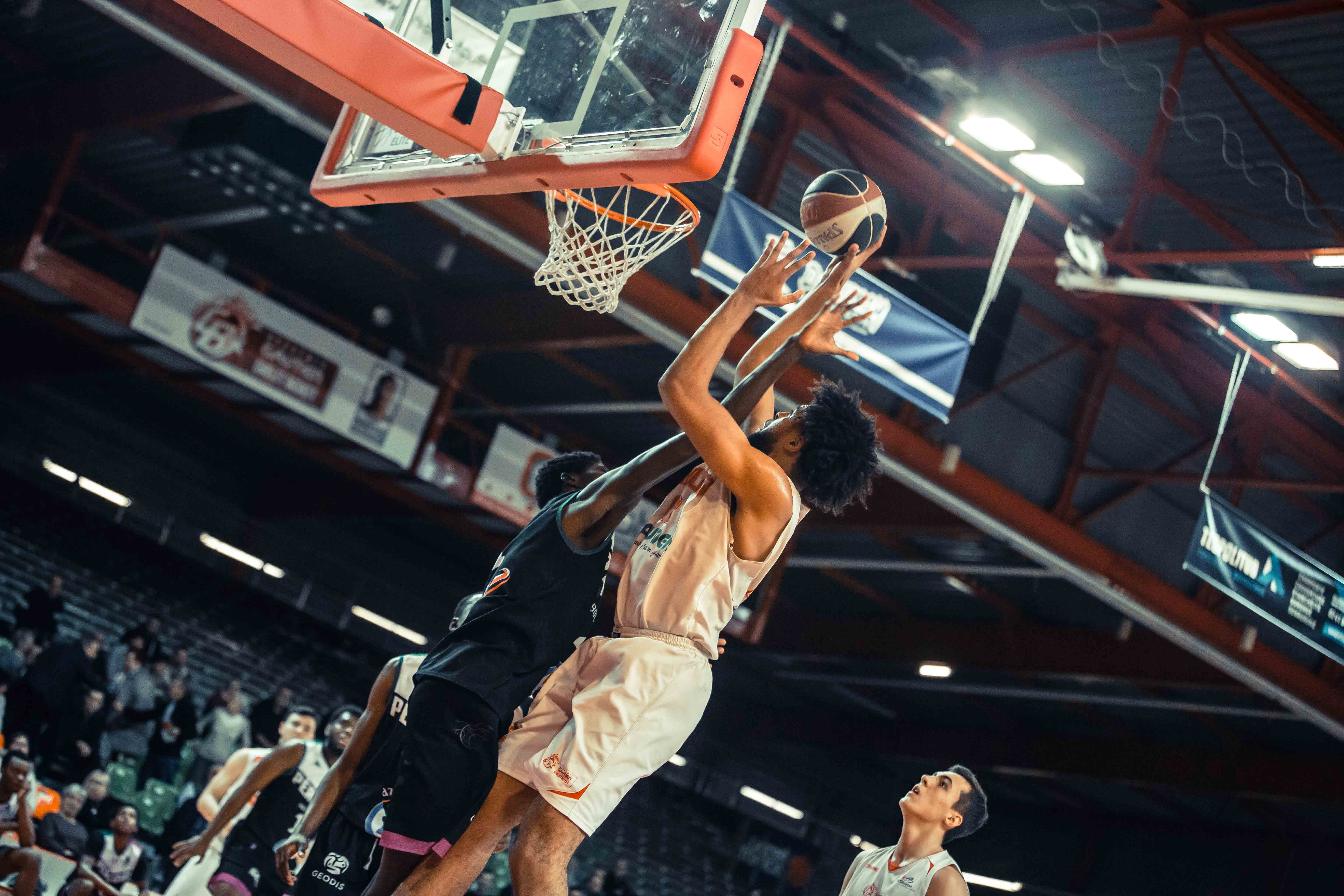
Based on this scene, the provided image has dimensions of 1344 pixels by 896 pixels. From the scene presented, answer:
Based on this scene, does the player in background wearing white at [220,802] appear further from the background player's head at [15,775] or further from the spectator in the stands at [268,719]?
the spectator in the stands at [268,719]

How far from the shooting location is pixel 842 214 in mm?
4496

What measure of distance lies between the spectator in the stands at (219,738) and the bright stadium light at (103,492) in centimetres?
370

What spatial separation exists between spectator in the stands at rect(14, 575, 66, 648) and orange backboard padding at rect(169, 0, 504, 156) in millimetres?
12135

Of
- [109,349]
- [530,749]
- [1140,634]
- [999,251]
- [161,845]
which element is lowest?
[161,845]

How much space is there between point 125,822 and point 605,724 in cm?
901

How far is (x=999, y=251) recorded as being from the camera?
10094 mm

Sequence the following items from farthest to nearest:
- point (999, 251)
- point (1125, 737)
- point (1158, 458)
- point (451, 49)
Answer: point (1125, 737) → point (1158, 458) → point (999, 251) → point (451, 49)

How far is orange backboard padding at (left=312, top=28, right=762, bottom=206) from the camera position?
3.86 m

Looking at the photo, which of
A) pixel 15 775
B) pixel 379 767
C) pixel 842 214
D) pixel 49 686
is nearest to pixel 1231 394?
pixel 842 214

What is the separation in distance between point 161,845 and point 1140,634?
11023mm

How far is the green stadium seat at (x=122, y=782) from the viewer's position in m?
13.6

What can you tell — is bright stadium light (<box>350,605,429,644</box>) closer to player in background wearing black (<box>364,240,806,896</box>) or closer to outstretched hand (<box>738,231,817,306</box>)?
player in background wearing black (<box>364,240,806,896</box>)

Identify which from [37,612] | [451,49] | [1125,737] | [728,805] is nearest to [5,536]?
[37,612]

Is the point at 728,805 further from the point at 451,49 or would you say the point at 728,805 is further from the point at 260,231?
the point at 451,49
